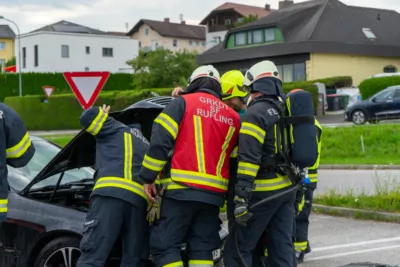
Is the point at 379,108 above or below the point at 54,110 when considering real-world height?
below

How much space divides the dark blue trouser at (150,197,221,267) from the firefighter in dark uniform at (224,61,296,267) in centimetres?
21

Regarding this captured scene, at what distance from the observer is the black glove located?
4816 mm

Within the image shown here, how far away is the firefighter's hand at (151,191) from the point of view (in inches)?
196

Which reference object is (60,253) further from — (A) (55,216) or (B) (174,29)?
(B) (174,29)

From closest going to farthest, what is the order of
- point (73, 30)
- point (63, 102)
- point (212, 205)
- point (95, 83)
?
point (212, 205) → point (95, 83) → point (63, 102) → point (73, 30)

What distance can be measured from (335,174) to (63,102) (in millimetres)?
27286

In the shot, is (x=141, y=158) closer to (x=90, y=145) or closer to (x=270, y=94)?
(x=90, y=145)

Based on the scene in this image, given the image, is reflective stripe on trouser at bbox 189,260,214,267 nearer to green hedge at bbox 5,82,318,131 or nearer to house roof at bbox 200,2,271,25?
green hedge at bbox 5,82,318,131

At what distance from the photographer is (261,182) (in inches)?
202

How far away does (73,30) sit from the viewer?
75.5 m

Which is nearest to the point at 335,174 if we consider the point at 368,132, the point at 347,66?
the point at 368,132

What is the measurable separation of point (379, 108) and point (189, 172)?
24.4 metres

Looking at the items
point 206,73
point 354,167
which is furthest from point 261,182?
point 354,167

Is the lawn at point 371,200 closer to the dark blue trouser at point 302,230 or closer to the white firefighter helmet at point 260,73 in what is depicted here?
the dark blue trouser at point 302,230
